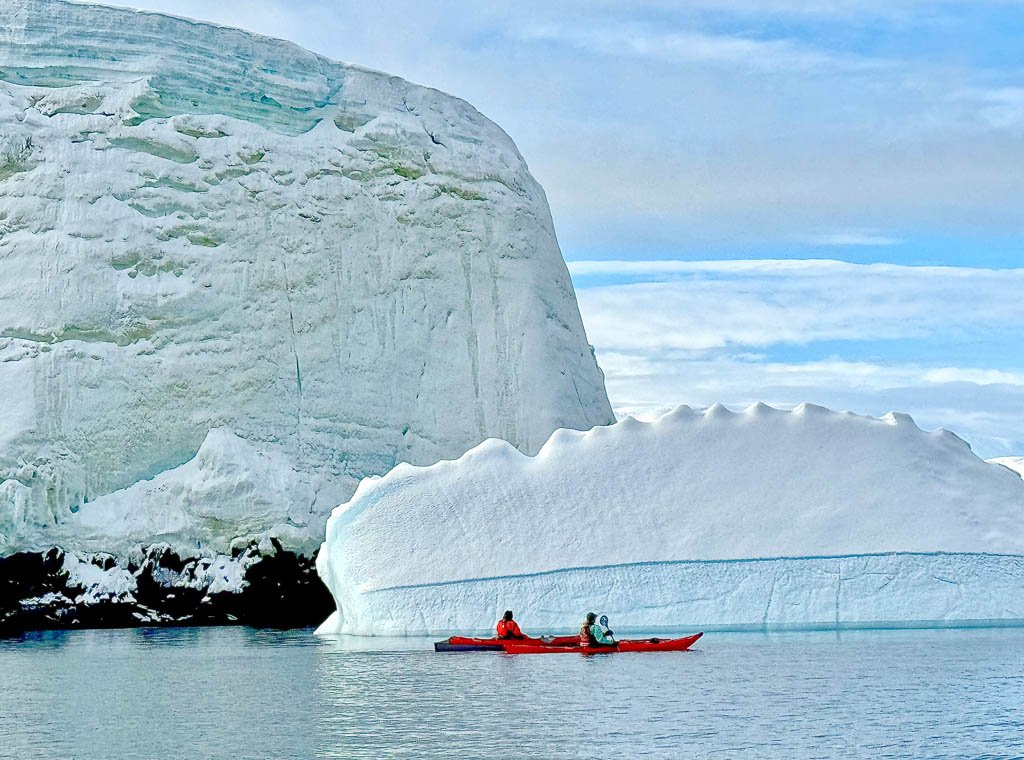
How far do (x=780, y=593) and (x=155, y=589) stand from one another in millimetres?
12143

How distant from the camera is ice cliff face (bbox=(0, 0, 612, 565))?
2677 centimetres

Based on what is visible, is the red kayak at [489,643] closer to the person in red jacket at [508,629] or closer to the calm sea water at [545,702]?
the person in red jacket at [508,629]

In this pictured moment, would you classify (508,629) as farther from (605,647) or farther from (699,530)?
(699,530)

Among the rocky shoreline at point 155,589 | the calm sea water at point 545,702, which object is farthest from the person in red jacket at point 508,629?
the rocky shoreline at point 155,589

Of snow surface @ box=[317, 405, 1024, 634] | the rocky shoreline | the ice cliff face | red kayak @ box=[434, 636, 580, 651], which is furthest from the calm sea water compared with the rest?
the ice cliff face

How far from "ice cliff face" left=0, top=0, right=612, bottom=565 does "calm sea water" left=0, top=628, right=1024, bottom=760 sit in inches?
401

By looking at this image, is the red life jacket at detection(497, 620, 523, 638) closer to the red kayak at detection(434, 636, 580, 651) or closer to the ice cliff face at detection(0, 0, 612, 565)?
the red kayak at detection(434, 636, 580, 651)

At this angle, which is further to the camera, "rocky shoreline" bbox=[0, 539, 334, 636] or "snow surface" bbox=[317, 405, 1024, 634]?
"rocky shoreline" bbox=[0, 539, 334, 636]

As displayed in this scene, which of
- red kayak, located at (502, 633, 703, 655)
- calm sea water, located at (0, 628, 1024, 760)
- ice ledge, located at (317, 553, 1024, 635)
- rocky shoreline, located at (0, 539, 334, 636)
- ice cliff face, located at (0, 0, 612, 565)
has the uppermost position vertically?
ice cliff face, located at (0, 0, 612, 565)

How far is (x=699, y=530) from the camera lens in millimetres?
17594

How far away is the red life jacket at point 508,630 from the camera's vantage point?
16.0m

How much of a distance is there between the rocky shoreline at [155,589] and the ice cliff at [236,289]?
37 cm

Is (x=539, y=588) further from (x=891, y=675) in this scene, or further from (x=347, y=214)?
(x=347, y=214)

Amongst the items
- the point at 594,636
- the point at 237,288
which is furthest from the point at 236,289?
the point at 594,636
